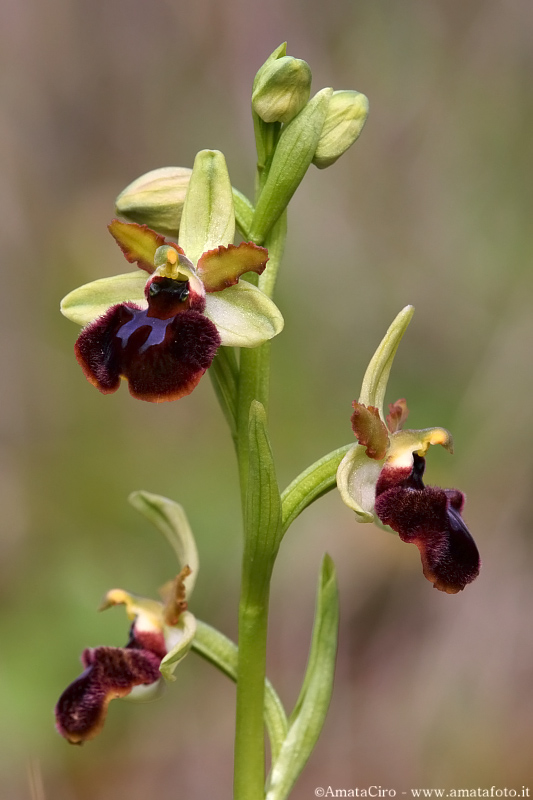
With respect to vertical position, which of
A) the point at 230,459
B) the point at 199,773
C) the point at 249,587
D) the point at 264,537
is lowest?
the point at 199,773

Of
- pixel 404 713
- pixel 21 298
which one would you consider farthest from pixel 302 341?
pixel 404 713

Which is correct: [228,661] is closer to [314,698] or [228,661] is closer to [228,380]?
[314,698]

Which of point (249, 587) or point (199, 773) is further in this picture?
point (199, 773)

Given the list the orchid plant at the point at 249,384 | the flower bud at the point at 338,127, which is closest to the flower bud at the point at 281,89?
the orchid plant at the point at 249,384

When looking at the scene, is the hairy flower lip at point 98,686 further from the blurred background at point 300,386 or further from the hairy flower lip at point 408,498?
the blurred background at point 300,386

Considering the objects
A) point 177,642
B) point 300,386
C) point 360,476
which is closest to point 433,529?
point 360,476

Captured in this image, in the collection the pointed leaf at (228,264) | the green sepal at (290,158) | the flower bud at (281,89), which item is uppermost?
the flower bud at (281,89)

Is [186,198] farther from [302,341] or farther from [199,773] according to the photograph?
[199,773]
